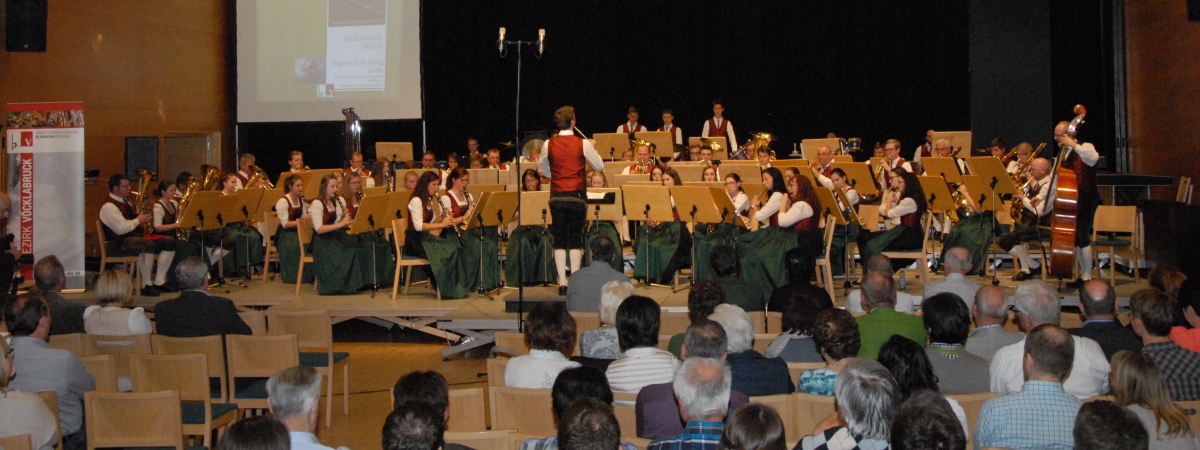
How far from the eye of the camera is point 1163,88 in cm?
1099

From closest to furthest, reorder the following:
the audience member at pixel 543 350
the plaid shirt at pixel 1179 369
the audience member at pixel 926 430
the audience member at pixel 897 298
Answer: the audience member at pixel 926 430 → the plaid shirt at pixel 1179 369 → the audience member at pixel 543 350 → the audience member at pixel 897 298

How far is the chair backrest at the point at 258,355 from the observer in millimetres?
5113

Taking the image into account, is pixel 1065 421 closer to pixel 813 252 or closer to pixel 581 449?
pixel 581 449

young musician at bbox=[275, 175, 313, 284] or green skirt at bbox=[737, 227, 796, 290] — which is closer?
green skirt at bbox=[737, 227, 796, 290]

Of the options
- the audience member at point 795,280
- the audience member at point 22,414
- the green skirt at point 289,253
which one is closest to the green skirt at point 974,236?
the audience member at point 795,280

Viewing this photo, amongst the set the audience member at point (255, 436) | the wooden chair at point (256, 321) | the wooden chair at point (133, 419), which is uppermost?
the wooden chair at point (256, 321)

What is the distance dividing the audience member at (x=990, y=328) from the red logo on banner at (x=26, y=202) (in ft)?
24.5

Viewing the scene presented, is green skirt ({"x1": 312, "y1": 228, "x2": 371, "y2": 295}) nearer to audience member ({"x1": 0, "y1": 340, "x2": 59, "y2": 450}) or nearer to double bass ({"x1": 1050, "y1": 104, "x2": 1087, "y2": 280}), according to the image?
audience member ({"x1": 0, "y1": 340, "x2": 59, "y2": 450})

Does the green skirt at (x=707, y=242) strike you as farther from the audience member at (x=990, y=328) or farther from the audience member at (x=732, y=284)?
the audience member at (x=990, y=328)

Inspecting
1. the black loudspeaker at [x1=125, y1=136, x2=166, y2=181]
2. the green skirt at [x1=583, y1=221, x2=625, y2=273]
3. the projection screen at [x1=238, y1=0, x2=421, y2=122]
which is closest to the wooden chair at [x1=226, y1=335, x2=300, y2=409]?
the green skirt at [x1=583, y1=221, x2=625, y2=273]

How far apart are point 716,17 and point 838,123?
2056 mm

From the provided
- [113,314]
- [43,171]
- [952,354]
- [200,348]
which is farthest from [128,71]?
[952,354]

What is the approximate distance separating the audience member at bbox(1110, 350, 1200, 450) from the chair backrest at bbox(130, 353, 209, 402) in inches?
136

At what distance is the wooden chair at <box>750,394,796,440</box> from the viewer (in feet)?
11.4
